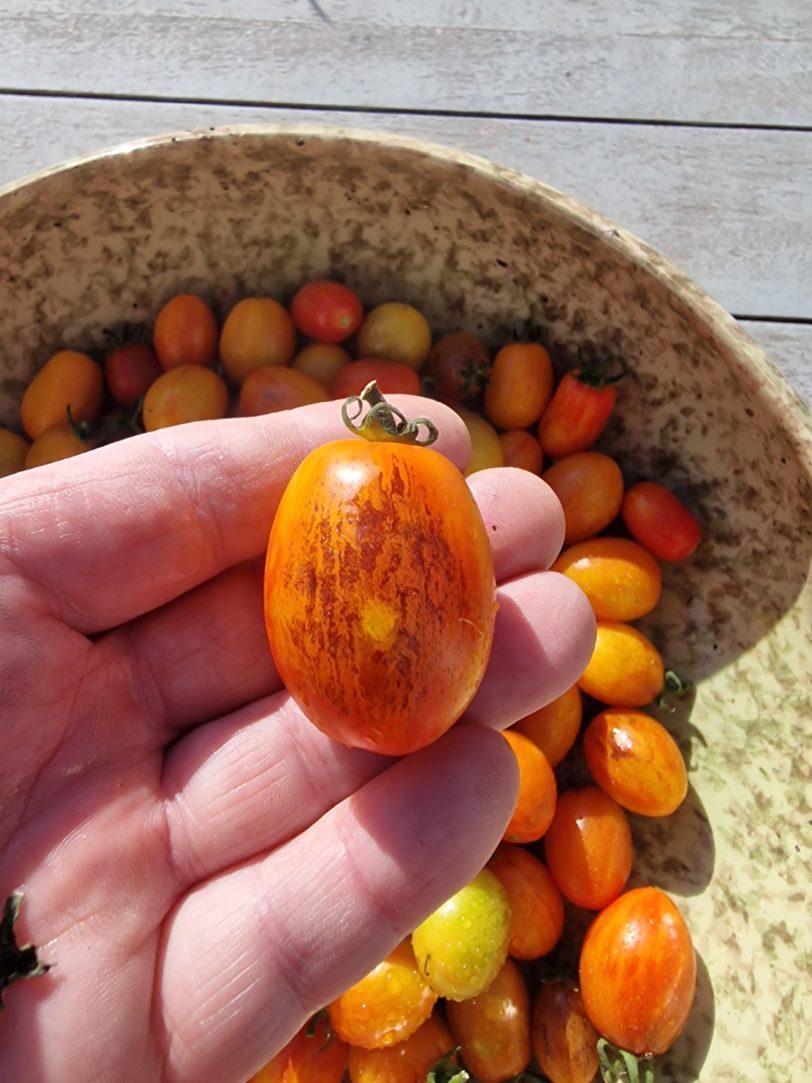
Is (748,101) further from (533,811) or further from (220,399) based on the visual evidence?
(533,811)

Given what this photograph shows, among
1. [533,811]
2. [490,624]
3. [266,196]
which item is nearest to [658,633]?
A: [533,811]

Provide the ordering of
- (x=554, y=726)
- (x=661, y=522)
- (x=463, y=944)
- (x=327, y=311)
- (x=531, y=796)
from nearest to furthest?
(x=463, y=944)
(x=531, y=796)
(x=554, y=726)
(x=661, y=522)
(x=327, y=311)

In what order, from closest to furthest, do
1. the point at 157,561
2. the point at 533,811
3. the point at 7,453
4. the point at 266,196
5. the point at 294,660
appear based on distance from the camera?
the point at 294,660
the point at 157,561
the point at 533,811
the point at 266,196
the point at 7,453

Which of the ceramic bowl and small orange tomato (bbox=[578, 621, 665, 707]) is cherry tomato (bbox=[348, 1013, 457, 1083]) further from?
small orange tomato (bbox=[578, 621, 665, 707])

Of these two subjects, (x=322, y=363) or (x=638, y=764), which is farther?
(x=322, y=363)

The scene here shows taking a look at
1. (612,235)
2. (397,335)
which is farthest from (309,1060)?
(612,235)

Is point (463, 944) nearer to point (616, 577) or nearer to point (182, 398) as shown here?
point (616, 577)

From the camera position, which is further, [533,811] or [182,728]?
[533,811]
